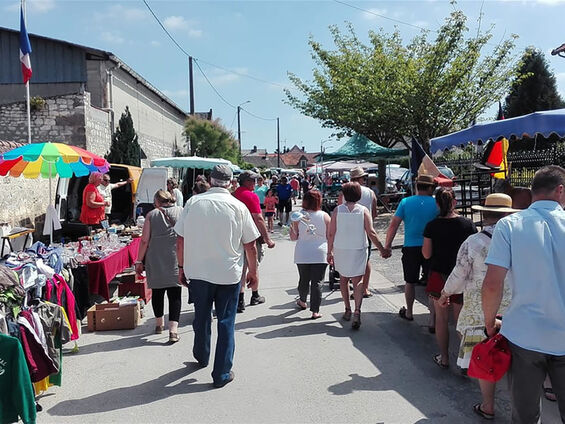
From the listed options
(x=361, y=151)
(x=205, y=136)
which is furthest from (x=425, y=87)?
(x=205, y=136)

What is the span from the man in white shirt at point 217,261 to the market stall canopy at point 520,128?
4.54 m

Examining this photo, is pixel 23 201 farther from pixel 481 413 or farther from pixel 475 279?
pixel 481 413

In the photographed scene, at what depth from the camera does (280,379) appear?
15.1ft

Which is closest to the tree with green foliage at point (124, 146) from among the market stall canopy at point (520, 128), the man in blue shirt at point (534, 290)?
the market stall canopy at point (520, 128)

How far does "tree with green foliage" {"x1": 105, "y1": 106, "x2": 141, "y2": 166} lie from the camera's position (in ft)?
66.3

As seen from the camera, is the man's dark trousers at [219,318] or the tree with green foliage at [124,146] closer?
the man's dark trousers at [219,318]

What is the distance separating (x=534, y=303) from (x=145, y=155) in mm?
26638

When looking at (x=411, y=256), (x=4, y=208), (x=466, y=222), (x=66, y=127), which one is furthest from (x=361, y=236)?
(x=66, y=127)

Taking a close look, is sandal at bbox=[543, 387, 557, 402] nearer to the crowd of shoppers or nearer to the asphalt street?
the asphalt street

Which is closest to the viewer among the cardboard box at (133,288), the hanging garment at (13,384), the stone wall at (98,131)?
the hanging garment at (13,384)

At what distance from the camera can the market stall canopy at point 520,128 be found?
6.73 m

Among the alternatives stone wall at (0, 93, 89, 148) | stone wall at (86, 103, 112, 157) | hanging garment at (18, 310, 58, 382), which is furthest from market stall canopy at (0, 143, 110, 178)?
stone wall at (86, 103, 112, 157)

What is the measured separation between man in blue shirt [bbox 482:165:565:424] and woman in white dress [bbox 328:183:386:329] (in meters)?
3.16

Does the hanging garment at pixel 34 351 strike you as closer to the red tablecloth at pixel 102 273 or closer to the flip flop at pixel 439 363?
the red tablecloth at pixel 102 273
